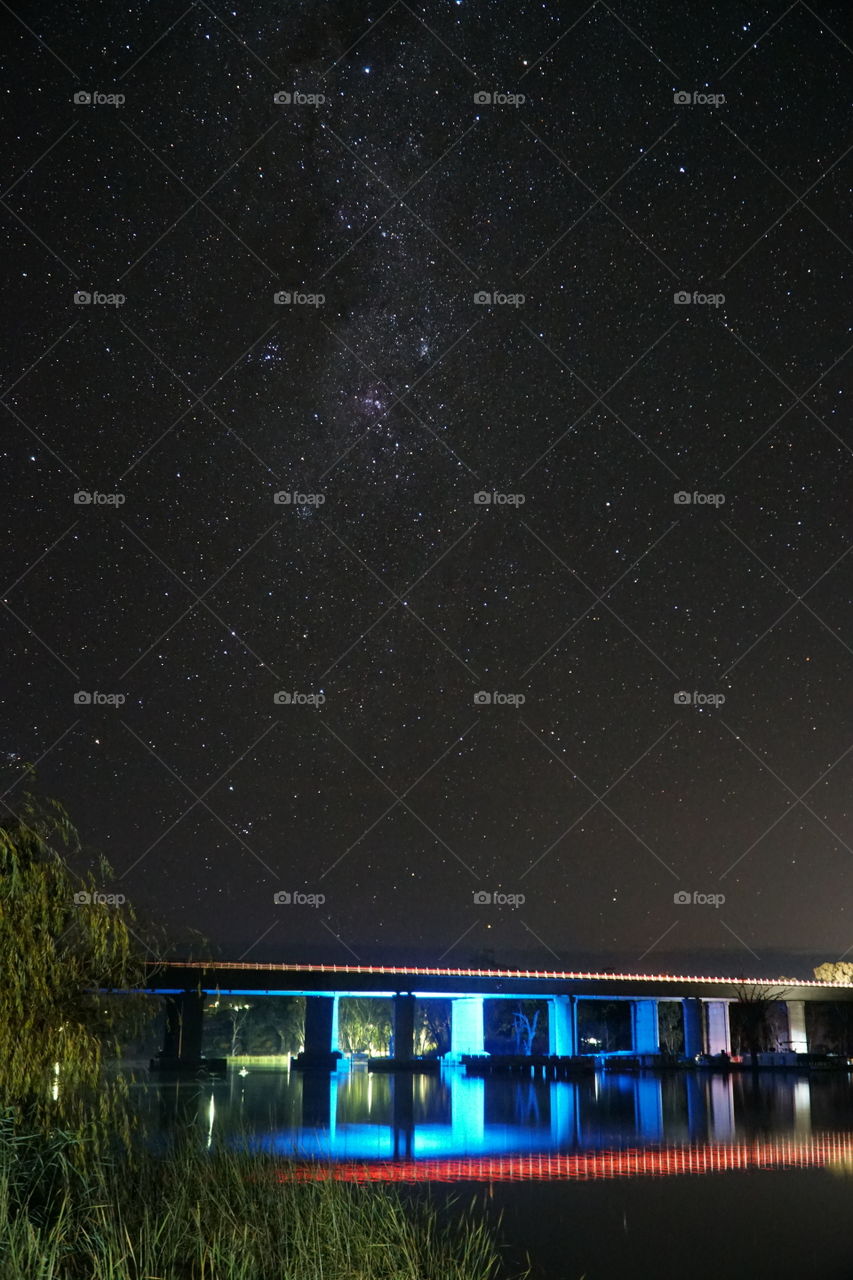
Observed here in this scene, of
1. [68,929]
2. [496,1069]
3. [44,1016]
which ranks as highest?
[68,929]

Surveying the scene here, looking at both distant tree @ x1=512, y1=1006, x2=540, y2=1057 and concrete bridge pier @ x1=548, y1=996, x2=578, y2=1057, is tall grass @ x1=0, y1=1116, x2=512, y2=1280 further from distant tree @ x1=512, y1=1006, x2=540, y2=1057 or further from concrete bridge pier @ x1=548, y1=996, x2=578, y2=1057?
distant tree @ x1=512, y1=1006, x2=540, y2=1057

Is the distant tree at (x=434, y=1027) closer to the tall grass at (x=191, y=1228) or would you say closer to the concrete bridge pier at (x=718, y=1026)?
the concrete bridge pier at (x=718, y=1026)

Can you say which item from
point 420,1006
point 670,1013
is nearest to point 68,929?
point 420,1006

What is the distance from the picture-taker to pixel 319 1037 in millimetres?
88750

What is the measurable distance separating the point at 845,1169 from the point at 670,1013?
13600cm

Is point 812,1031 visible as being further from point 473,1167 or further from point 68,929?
point 68,929

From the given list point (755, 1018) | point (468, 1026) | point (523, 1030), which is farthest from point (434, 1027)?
point (755, 1018)

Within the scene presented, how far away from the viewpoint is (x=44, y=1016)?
13.7 m

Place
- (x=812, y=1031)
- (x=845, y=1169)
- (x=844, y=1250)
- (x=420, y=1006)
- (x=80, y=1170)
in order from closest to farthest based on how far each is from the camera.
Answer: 1. (x=80, y=1170)
2. (x=844, y=1250)
3. (x=845, y=1169)
4. (x=812, y=1031)
5. (x=420, y=1006)

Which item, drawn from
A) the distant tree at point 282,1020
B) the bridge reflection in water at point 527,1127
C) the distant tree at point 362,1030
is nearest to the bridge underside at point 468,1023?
the bridge reflection in water at point 527,1127

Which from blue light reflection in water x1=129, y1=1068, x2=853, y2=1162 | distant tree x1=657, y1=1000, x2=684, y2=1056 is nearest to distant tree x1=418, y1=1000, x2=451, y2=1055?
distant tree x1=657, y1=1000, x2=684, y2=1056

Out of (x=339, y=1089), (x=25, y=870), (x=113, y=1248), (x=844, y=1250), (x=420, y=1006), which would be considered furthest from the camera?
(x=420, y=1006)

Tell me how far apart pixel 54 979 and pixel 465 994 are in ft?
274

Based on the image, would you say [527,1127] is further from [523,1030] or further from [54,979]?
[523,1030]
